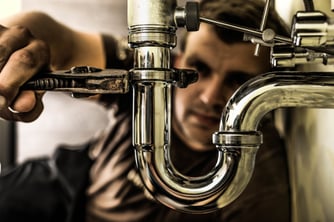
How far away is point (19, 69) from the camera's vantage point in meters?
0.36

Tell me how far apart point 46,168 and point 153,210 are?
0.23m

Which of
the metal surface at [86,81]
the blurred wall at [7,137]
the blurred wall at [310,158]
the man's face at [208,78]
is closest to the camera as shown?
the metal surface at [86,81]

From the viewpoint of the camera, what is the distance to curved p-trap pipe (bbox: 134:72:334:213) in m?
0.37

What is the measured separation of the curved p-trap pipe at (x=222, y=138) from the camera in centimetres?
37

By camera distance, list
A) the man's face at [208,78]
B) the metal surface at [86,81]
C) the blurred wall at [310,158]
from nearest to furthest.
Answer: the metal surface at [86,81]
the blurred wall at [310,158]
the man's face at [208,78]

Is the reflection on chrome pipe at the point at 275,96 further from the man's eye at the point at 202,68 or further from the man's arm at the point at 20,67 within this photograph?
the man's eye at the point at 202,68

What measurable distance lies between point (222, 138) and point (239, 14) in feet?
0.91

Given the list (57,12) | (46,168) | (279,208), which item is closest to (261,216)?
(279,208)

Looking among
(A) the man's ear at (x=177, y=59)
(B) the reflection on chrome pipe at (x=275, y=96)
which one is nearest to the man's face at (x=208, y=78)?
(A) the man's ear at (x=177, y=59)

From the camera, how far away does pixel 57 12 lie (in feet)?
3.14

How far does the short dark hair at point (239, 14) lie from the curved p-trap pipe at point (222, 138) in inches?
4.5

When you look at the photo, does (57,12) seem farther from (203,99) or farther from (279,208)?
(279,208)

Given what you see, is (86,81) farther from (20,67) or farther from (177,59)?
(177,59)

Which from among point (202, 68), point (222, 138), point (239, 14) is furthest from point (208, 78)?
point (222, 138)
